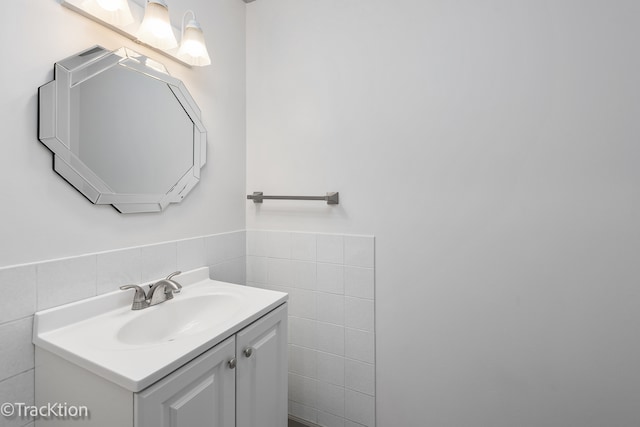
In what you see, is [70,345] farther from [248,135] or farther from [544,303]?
[544,303]

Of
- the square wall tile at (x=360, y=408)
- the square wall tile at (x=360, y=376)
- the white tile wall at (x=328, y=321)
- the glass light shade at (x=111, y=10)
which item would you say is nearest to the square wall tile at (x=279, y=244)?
the white tile wall at (x=328, y=321)

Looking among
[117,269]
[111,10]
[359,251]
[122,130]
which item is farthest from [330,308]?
[111,10]

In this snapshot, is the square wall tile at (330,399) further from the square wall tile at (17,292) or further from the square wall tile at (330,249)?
the square wall tile at (17,292)

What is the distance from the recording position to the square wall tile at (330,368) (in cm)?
A: 152

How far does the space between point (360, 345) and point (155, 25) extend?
5.48 ft

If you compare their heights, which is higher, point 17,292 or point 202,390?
point 17,292

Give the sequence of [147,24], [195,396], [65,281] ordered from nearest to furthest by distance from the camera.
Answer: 1. [195,396]
2. [65,281]
3. [147,24]

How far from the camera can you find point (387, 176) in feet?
4.65

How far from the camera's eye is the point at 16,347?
84cm

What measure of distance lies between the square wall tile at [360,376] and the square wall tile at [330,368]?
32 mm

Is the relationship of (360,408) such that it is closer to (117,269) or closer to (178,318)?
(178,318)

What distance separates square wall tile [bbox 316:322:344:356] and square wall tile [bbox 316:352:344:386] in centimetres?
3

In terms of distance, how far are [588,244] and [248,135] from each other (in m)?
1.73

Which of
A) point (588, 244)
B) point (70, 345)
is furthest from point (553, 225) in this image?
point (70, 345)
